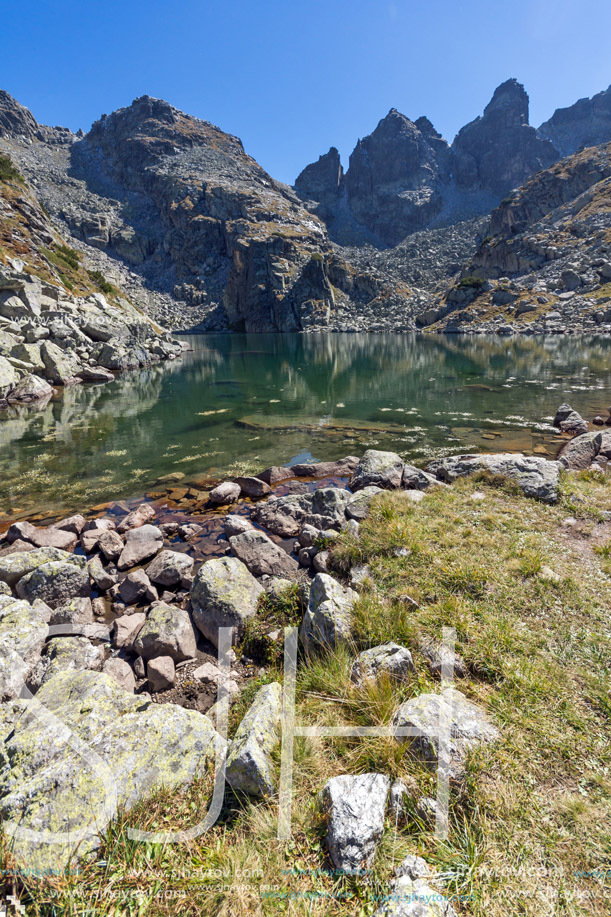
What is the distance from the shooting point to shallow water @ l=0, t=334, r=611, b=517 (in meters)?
16.9

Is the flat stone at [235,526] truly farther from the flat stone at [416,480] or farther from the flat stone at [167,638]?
the flat stone at [416,480]

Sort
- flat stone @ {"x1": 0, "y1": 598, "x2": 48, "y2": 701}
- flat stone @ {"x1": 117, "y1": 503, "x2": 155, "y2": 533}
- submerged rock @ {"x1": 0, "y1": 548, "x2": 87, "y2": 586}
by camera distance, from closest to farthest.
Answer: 1. flat stone @ {"x1": 0, "y1": 598, "x2": 48, "y2": 701}
2. submerged rock @ {"x1": 0, "y1": 548, "x2": 87, "y2": 586}
3. flat stone @ {"x1": 117, "y1": 503, "x2": 155, "y2": 533}

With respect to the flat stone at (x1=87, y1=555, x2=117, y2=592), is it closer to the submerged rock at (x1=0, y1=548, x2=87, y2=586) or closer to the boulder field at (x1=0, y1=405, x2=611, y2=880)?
the boulder field at (x1=0, y1=405, x2=611, y2=880)

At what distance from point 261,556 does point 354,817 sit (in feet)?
19.5

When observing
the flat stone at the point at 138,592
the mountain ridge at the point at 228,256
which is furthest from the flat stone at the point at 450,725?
the mountain ridge at the point at 228,256

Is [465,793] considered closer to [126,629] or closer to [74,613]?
[126,629]

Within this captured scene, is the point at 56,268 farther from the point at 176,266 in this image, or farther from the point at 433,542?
the point at 176,266

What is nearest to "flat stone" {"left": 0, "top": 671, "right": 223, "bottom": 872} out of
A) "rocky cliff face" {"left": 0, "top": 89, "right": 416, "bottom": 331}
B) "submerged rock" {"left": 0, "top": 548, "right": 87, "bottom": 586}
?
"submerged rock" {"left": 0, "top": 548, "right": 87, "bottom": 586}

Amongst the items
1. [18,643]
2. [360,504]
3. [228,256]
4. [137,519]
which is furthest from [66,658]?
[228,256]

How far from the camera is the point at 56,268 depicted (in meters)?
59.1

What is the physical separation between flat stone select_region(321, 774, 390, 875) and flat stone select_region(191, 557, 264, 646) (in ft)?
12.3

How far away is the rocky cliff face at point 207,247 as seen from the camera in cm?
14262

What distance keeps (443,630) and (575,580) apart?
8.74 feet

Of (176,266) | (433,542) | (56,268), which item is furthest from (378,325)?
(433,542)
